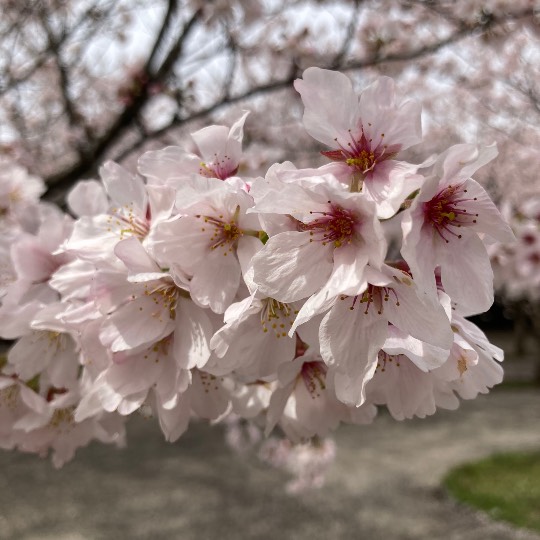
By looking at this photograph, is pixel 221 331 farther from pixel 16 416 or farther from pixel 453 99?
pixel 453 99

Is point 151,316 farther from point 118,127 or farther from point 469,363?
point 118,127

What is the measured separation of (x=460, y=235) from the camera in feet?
2.28

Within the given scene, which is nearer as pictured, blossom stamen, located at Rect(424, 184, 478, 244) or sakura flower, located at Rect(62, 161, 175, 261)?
Result: blossom stamen, located at Rect(424, 184, 478, 244)

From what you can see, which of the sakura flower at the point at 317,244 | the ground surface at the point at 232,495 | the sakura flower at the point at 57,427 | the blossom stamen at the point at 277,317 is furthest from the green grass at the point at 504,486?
the sakura flower at the point at 317,244

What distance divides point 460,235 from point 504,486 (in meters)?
5.88

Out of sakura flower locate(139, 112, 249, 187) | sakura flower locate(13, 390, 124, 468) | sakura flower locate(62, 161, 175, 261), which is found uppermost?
sakura flower locate(139, 112, 249, 187)

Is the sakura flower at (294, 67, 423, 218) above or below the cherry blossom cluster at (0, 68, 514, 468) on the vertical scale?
above

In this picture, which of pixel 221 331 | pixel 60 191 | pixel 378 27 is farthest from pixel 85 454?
pixel 221 331

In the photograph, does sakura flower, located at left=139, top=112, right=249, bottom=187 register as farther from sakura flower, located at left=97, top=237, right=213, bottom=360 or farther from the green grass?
the green grass

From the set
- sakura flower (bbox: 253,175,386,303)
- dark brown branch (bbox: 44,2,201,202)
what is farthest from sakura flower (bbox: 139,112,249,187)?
dark brown branch (bbox: 44,2,201,202)

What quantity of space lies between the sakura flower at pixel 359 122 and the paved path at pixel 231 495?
4612mm

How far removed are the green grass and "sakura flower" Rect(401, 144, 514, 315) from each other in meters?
4.92

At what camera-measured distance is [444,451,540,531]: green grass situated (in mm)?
5066

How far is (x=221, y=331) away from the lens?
710mm
